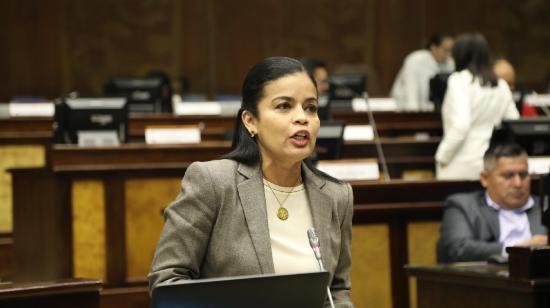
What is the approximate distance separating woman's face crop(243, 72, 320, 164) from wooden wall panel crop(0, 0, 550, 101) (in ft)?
31.6

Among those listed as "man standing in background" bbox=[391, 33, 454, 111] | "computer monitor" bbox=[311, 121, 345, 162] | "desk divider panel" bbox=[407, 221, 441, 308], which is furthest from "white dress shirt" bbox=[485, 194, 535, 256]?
"man standing in background" bbox=[391, 33, 454, 111]

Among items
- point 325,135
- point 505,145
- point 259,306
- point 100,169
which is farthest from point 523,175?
point 259,306

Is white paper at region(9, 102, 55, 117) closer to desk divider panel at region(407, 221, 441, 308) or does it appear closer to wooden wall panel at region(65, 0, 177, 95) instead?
wooden wall panel at region(65, 0, 177, 95)

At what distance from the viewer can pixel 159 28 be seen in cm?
1225

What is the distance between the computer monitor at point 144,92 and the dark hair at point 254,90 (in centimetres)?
646

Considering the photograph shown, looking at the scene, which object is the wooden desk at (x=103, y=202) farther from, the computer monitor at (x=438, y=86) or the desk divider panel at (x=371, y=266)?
the computer monitor at (x=438, y=86)

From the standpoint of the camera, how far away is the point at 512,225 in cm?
475

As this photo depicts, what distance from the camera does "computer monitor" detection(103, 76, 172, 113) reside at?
9.02 metres

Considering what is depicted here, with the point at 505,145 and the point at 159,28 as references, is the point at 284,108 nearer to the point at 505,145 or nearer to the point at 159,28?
the point at 505,145

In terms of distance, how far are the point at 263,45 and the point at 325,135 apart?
6508mm

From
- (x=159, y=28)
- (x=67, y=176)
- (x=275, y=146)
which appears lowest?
(x=67, y=176)

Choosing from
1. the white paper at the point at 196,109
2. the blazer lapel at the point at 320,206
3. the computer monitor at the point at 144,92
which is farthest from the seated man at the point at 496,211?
the computer monitor at the point at 144,92

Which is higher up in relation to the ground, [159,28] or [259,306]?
[159,28]

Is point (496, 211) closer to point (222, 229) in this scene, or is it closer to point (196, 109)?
point (222, 229)
